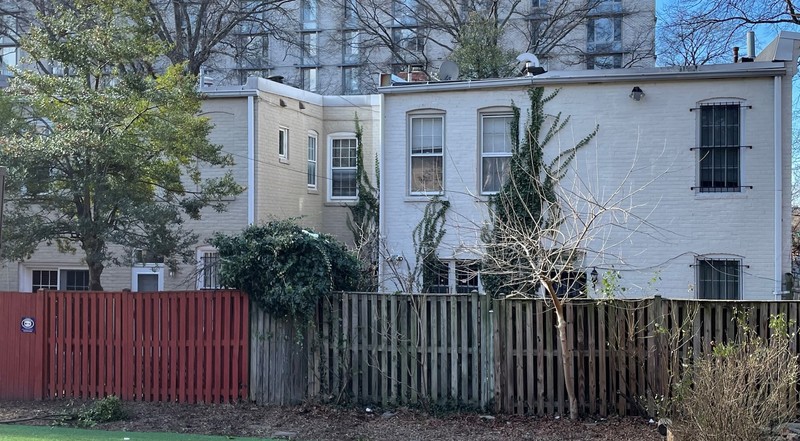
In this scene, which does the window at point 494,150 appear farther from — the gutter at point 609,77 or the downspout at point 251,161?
the downspout at point 251,161

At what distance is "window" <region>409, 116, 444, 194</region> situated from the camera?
16812 mm

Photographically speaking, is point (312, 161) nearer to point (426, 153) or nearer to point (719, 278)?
point (426, 153)

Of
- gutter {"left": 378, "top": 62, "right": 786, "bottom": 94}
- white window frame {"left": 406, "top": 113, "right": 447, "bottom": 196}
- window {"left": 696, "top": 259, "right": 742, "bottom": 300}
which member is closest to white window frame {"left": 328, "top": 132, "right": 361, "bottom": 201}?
white window frame {"left": 406, "top": 113, "right": 447, "bottom": 196}

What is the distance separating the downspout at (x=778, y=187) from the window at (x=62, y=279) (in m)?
16.2

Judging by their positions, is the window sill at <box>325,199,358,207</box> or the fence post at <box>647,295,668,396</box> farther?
the window sill at <box>325,199,358,207</box>

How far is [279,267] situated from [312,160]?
11.7 m

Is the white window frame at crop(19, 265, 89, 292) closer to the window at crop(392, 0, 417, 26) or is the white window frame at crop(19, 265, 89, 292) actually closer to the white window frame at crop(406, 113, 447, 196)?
the white window frame at crop(406, 113, 447, 196)

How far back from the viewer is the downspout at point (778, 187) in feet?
48.5

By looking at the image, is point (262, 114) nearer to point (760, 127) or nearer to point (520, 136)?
point (520, 136)

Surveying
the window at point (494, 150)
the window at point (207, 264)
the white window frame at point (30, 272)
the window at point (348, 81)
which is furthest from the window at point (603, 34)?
the white window frame at point (30, 272)

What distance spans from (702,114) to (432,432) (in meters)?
9.45

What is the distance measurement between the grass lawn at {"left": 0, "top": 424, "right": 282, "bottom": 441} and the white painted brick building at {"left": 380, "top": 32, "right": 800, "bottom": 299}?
22.8 feet

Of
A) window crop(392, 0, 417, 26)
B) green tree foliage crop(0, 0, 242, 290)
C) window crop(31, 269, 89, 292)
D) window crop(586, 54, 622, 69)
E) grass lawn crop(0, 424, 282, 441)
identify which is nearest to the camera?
grass lawn crop(0, 424, 282, 441)

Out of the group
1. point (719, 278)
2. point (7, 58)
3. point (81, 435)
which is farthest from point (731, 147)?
point (7, 58)
